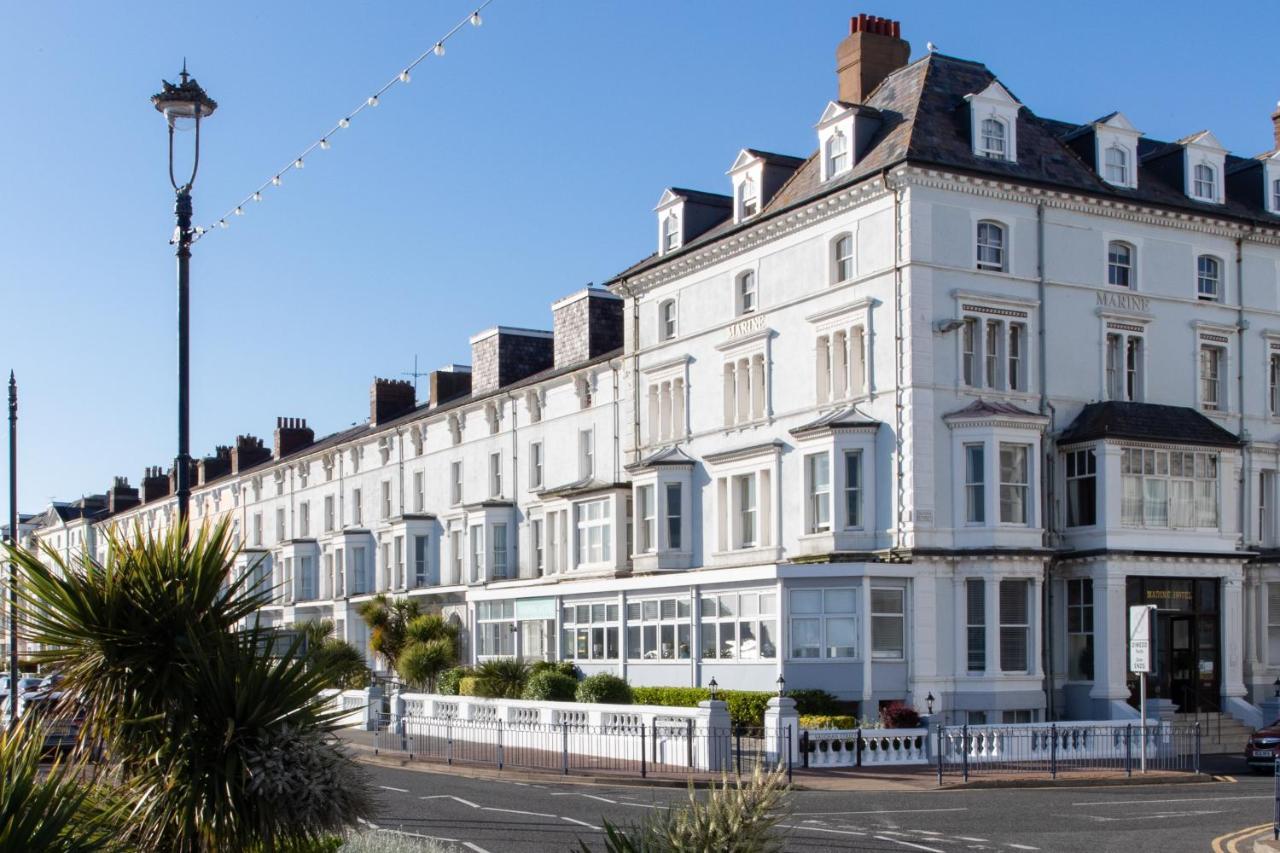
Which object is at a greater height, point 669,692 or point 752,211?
point 752,211

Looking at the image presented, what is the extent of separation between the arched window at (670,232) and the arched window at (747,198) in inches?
105

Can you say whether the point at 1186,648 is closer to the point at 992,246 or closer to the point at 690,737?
the point at 992,246

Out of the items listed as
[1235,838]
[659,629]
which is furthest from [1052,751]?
[659,629]

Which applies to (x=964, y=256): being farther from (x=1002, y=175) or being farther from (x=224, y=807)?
(x=224, y=807)

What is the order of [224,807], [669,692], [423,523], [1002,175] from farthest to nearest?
1. [423,523]
2. [669,692]
3. [1002,175]
4. [224,807]

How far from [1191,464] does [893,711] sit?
385 inches

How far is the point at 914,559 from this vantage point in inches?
1367

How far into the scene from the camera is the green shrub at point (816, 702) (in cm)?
3403

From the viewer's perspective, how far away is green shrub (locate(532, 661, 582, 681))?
136 ft

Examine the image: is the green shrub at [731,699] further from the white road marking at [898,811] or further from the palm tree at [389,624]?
the palm tree at [389,624]

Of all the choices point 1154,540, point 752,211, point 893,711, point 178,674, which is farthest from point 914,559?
point 178,674

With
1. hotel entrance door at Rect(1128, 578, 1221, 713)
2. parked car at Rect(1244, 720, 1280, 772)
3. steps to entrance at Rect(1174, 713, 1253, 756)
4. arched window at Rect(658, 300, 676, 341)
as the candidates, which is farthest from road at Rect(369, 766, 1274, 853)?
arched window at Rect(658, 300, 676, 341)

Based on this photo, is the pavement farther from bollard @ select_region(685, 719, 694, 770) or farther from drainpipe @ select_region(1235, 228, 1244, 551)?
drainpipe @ select_region(1235, 228, 1244, 551)

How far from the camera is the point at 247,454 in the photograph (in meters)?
82.0
